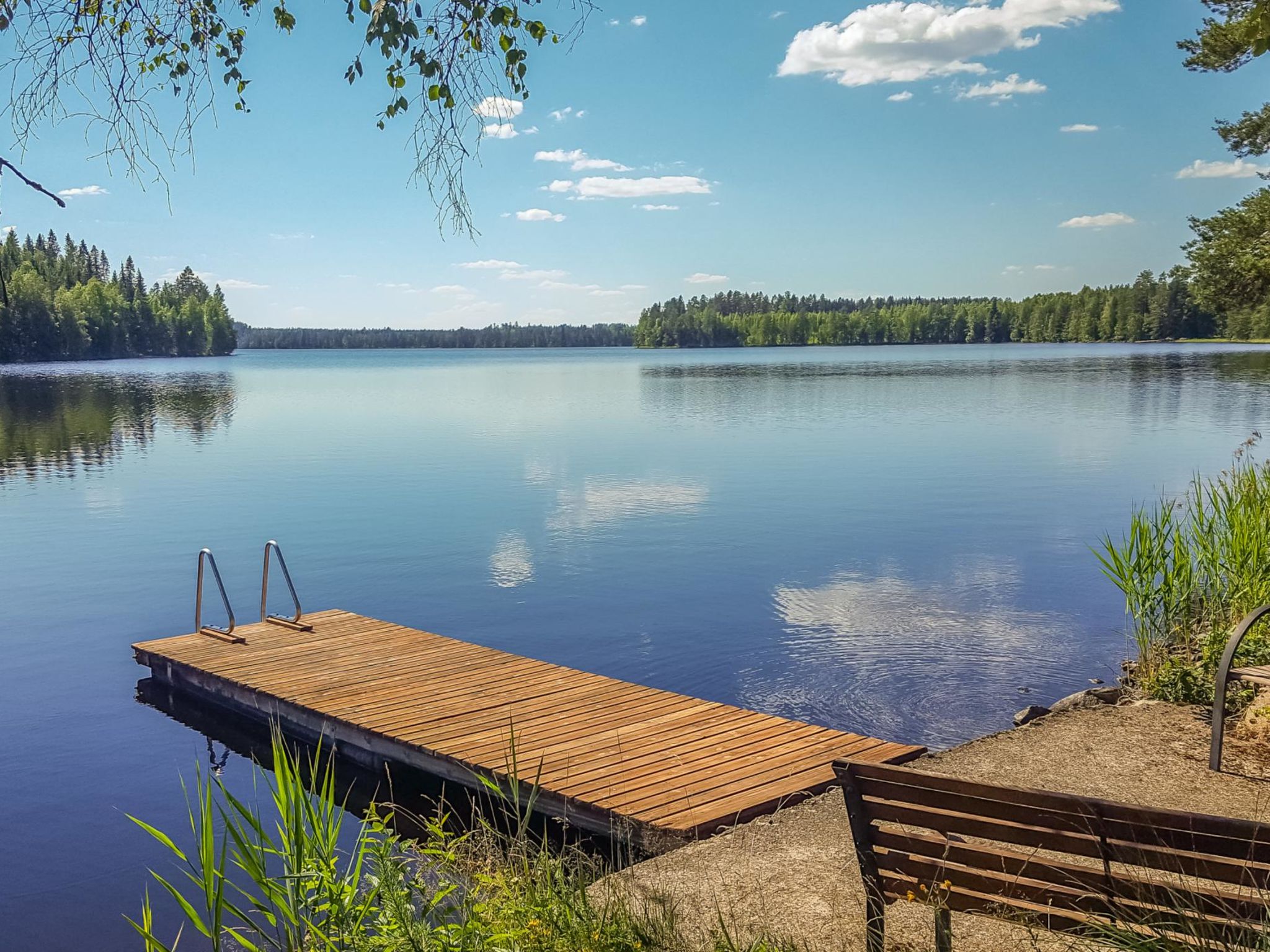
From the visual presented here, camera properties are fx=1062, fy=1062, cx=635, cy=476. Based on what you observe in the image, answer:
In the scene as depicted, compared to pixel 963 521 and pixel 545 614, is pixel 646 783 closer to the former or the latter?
pixel 545 614

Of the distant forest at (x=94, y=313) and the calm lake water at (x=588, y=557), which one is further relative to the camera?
the distant forest at (x=94, y=313)

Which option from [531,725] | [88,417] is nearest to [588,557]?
[531,725]

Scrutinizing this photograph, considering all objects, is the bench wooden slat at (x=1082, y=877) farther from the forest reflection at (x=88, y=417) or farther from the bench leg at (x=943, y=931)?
the forest reflection at (x=88, y=417)

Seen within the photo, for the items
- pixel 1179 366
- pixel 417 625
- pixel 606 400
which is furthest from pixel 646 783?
pixel 1179 366

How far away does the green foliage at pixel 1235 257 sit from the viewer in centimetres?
1783

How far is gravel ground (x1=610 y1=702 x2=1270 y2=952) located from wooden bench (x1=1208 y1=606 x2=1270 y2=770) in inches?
5.7

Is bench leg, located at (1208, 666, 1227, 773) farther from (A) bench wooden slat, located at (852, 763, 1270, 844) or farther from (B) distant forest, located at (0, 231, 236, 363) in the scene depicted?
(B) distant forest, located at (0, 231, 236, 363)

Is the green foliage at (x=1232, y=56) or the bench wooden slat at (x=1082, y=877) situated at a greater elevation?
the green foliage at (x=1232, y=56)

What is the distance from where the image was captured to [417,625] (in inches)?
583

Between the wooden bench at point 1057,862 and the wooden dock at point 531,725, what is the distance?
209cm

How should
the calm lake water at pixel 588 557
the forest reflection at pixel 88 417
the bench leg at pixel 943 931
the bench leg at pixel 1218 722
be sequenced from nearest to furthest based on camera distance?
the bench leg at pixel 943 931
the bench leg at pixel 1218 722
the calm lake water at pixel 588 557
the forest reflection at pixel 88 417

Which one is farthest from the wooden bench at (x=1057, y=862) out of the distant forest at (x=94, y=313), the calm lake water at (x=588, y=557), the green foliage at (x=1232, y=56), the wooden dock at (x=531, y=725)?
the distant forest at (x=94, y=313)

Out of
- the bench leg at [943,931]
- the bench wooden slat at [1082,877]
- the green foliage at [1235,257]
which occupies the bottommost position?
the bench leg at [943,931]

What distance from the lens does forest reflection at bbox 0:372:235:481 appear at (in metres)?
34.1
